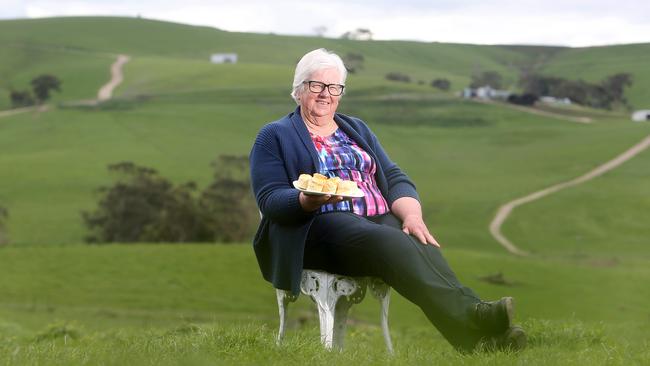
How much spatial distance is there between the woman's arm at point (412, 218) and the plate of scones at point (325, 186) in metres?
0.46

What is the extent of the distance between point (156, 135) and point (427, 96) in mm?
29595

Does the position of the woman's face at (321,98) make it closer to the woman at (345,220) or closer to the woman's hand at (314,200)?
the woman at (345,220)

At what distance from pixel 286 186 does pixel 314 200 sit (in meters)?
0.59

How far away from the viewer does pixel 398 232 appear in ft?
21.3

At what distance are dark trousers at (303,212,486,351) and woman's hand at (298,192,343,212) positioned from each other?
0.30 metres

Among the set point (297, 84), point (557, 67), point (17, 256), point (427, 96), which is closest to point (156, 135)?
point (427, 96)

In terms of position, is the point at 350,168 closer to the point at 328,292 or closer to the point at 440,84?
the point at 328,292

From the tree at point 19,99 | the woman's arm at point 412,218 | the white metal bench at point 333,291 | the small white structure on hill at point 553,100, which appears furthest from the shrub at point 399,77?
the white metal bench at point 333,291

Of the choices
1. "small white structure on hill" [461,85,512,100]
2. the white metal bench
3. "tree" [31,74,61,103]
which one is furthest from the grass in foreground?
"tree" [31,74,61,103]

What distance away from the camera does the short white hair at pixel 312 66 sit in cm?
713

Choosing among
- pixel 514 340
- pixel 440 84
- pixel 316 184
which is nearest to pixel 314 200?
pixel 316 184

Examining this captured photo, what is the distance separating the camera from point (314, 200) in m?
6.37

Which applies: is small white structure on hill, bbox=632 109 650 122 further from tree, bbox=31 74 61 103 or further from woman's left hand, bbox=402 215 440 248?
woman's left hand, bbox=402 215 440 248

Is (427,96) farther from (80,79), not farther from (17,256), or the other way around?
(17,256)
